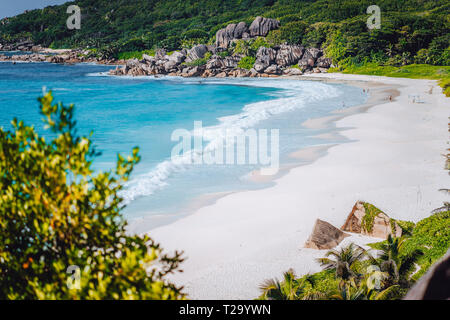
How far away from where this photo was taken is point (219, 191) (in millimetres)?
21594

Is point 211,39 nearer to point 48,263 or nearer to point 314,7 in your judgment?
point 314,7

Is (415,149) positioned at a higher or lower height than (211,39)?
lower

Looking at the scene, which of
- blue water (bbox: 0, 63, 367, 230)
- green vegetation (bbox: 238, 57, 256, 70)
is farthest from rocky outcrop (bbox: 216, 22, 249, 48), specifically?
blue water (bbox: 0, 63, 367, 230)

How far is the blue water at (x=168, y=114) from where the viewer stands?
2284 centimetres

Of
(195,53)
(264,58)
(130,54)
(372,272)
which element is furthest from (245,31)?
(372,272)

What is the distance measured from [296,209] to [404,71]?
7430 cm

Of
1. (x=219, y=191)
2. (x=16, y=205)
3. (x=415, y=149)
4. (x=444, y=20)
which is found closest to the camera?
(x=16, y=205)

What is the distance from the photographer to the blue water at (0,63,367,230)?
22844 millimetres

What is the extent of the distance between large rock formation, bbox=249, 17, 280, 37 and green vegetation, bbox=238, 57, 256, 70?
20.3 m

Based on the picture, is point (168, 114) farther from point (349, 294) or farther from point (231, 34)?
point (231, 34)

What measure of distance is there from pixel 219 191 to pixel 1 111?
4847 centimetres

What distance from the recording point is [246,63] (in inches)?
4203

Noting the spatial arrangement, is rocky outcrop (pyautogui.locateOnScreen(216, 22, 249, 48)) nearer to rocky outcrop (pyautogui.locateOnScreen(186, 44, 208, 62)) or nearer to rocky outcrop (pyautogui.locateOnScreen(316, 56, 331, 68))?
rocky outcrop (pyautogui.locateOnScreen(186, 44, 208, 62))

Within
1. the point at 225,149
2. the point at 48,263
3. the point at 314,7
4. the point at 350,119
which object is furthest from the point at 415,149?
the point at 314,7
